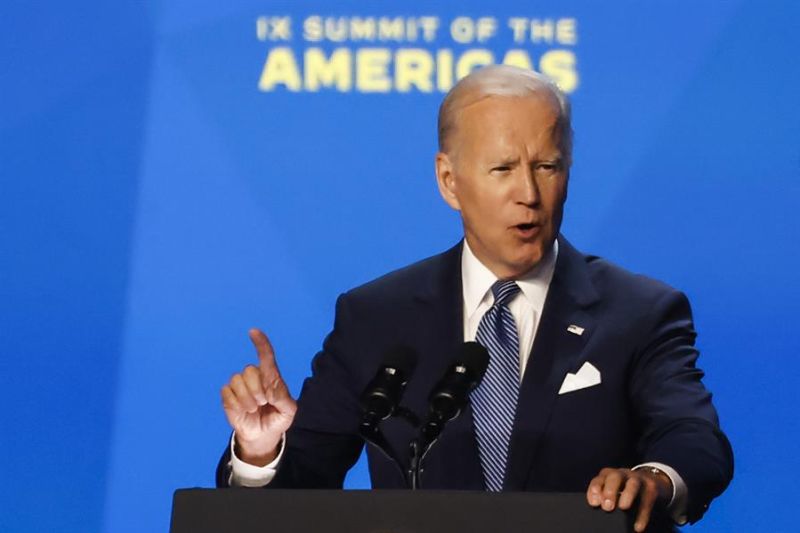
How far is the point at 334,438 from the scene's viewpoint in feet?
8.23

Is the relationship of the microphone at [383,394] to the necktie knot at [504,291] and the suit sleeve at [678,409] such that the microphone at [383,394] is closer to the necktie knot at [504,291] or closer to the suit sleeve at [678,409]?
the suit sleeve at [678,409]

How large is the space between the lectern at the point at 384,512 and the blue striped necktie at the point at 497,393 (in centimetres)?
66

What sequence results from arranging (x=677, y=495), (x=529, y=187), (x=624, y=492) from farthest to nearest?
1. (x=529, y=187)
2. (x=677, y=495)
3. (x=624, y=492)

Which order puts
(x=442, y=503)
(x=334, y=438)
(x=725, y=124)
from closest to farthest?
(x=442, y=503) < (x=334, y=438) < (x=725, y=124)

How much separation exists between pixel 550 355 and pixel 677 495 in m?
0.50

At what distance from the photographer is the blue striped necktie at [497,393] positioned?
241cm

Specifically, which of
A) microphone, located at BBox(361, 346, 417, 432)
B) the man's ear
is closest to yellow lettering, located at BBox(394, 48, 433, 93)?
the man's ear

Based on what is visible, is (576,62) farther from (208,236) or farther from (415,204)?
(208,236)

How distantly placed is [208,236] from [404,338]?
1168 mm

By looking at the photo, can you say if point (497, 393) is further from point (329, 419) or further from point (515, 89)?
point (515, 89)


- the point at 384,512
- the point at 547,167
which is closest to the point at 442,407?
the point at 384,512

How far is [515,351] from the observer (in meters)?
2.46

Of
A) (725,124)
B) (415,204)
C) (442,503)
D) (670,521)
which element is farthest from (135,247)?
(442,503)

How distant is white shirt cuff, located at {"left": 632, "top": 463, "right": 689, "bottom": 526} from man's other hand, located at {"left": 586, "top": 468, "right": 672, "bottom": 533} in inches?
4.1
